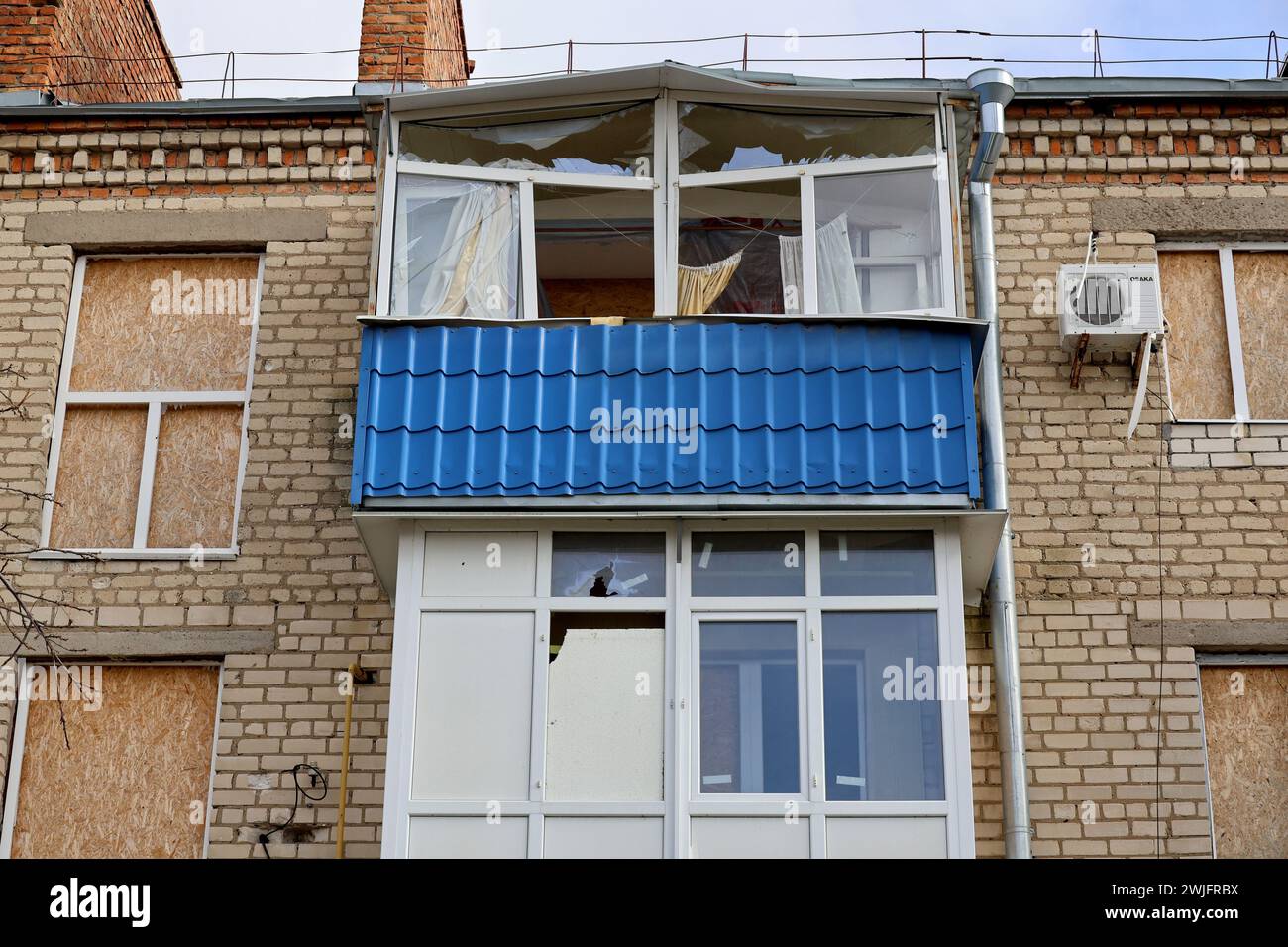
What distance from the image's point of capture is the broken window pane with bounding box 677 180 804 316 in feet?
30.6

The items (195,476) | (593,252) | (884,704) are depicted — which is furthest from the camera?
(195,476)

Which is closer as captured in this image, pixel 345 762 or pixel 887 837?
pixel 887 837

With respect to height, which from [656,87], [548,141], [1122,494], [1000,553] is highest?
[656,87]

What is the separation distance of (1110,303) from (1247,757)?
2725mm

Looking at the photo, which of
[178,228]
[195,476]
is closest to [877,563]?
[195,476]

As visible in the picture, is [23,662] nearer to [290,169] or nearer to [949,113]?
[290,169]

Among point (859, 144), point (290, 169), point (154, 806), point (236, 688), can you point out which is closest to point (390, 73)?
point (290, 169)

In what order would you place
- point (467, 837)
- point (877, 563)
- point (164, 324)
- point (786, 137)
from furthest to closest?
point (164, 324) → point (786, 137) → point (877, 563) → point (467, 837)

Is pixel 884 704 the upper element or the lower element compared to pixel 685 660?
lower

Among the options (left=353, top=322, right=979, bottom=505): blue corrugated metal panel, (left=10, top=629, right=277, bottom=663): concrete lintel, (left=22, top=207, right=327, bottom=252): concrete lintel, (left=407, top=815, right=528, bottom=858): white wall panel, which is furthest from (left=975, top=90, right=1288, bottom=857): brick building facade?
(left=22, top=207, right=327, bottom=252): concrete lintel

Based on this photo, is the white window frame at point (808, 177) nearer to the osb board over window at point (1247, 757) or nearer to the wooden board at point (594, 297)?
the wooden board at point (594, 297)

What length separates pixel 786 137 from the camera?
9477 mm

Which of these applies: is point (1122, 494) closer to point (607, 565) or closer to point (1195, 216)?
point (1195, 216)

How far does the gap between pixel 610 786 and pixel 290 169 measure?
4843mm
